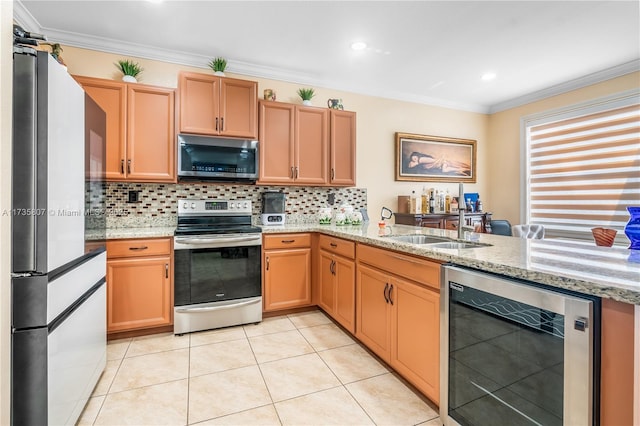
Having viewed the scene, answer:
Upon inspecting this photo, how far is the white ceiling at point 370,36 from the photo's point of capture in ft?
8.00

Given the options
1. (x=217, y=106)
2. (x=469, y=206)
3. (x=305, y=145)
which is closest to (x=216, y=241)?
(x=217, y=106)

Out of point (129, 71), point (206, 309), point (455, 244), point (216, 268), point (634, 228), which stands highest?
point (129, 71)

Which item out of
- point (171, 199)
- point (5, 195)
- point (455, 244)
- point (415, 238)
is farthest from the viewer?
point (171, 199)

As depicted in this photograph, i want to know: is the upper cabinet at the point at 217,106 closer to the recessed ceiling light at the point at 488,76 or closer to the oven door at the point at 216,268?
the oven door at the point at 216,268

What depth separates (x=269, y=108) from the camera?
10.6 ft

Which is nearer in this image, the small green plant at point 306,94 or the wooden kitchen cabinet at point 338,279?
the wooden kitchen cabinet at point 338,279

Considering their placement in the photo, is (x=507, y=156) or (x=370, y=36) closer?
(x=370, y=36)

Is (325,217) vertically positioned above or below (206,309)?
above

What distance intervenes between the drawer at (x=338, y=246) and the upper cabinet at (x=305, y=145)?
0.80 m

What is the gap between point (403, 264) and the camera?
184 cm

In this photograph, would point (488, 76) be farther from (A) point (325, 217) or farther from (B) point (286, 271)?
(B) point (286, 271)

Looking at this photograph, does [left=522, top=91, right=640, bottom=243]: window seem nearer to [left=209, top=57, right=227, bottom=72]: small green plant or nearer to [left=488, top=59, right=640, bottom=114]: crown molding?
[left=488, top=59, right=640, bottom=114]: crown molding

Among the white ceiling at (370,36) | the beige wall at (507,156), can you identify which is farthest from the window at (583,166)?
the white ceiling at (370,36)

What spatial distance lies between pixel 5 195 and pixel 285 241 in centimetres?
215
